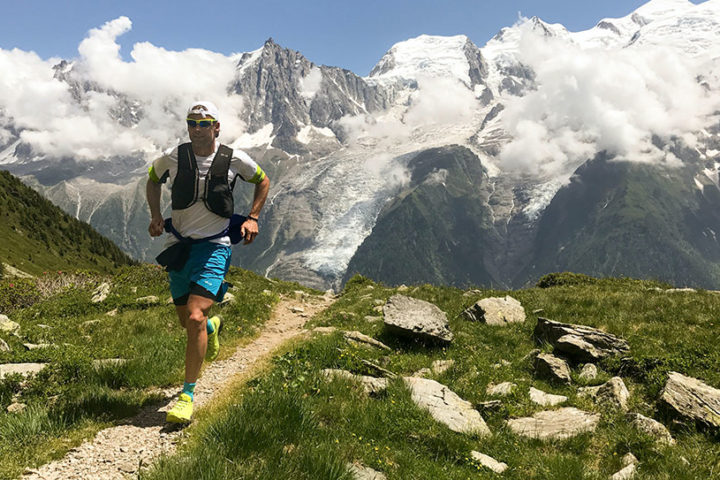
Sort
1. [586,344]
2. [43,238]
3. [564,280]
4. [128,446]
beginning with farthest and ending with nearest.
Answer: [43,238] < [564,280] < [586,344] < [128,446]

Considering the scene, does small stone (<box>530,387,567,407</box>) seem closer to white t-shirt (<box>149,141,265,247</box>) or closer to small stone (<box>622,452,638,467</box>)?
small stone (<box>622,452,638,467</box>)

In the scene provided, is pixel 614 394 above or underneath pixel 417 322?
underneath

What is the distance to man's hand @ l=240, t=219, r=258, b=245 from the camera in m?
7.23

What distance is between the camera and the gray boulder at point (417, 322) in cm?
1253

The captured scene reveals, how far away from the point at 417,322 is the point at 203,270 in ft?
24.8

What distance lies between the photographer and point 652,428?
7.20 meters

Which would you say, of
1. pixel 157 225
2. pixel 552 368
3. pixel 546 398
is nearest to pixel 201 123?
pixel 157 225

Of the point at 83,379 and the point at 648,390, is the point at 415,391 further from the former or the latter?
the point at 83,379

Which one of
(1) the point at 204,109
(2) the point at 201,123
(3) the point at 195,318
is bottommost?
(3) the point at 195,318

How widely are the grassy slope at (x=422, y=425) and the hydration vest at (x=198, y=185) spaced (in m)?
3.20

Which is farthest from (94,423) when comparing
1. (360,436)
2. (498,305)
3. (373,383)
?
(498,305)

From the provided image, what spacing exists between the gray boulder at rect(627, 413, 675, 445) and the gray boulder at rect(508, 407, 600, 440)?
0.61 m

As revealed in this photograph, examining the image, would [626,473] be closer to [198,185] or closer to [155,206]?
[198,185]

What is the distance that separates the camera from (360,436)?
595cm
